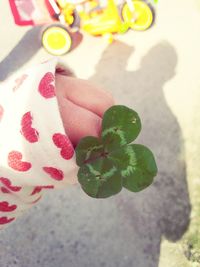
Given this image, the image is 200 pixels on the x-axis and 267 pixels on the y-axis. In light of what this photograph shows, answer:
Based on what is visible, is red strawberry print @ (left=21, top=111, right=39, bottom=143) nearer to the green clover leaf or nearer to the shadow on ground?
the green clover leaf

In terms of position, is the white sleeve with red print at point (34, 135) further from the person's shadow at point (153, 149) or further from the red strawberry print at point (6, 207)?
the person's shadow at point (153, 149)

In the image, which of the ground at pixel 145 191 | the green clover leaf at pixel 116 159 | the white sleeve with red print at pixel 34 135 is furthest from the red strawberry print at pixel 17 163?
the ground at pixel 145 191

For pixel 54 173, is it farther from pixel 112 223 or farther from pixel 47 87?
pixel 112 223

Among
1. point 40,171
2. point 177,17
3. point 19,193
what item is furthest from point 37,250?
point 177,17

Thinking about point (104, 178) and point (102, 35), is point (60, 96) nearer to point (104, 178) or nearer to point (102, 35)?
point (104, 178)

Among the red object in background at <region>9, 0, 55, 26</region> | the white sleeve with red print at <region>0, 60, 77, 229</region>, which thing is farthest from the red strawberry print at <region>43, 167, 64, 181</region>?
the red object in background at <region>9, 0, 55, 26</region>

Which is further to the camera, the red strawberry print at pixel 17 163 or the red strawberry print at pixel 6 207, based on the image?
the red strawberry print at pixel 6 207
